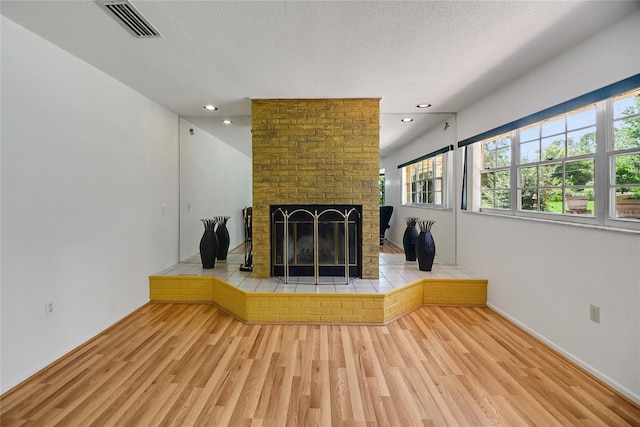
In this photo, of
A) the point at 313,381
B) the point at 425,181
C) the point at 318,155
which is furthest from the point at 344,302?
the point at 425,181

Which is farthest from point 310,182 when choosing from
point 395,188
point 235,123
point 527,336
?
point 395,188

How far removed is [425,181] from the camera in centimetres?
500

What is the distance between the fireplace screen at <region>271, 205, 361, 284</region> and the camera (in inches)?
136

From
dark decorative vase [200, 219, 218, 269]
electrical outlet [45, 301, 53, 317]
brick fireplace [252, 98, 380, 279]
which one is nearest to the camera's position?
electrical outlet [45, 301, 53, 317]

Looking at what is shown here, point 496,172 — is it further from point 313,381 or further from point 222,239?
point 222,239

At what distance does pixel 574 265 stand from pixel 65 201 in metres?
3.90

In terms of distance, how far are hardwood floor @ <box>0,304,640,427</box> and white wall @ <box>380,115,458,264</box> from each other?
1.55m

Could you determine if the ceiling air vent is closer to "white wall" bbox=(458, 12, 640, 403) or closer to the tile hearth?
the tile hearth

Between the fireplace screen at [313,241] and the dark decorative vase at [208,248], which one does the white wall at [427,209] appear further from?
the dark decorative vase at [208,248]

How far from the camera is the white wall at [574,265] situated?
6.01 ft

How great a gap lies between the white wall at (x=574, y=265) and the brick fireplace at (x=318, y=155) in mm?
1312

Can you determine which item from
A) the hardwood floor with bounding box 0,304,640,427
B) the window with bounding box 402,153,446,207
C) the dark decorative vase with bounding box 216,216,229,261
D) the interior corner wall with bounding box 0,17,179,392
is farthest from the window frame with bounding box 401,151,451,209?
the interior corner wall with bounding box 0,17,179,392

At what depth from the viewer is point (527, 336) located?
103 inches

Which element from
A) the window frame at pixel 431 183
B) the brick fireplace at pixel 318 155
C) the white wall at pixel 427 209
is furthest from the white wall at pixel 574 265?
the brick fireplace at pixel 318 155
